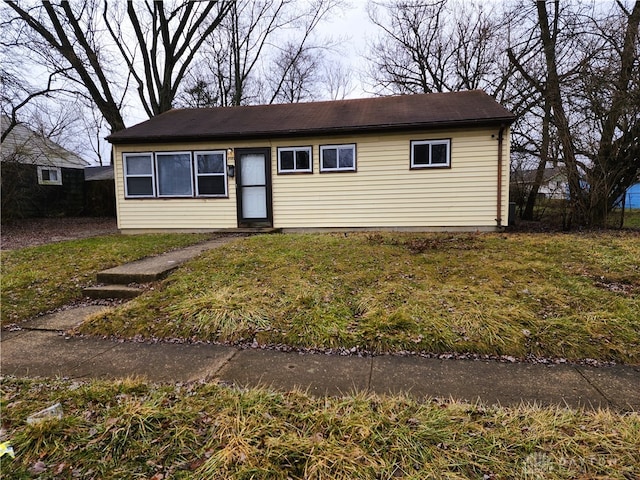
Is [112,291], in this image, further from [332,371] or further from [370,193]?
[370,193]

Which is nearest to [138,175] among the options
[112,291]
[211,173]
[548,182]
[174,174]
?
[174,174]

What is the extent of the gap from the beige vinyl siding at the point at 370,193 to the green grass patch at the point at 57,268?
1.90 meters

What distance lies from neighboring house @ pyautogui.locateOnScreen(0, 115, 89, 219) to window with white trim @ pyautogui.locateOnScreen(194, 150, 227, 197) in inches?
343

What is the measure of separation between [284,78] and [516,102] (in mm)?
15014

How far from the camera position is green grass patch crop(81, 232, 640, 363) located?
3393 millimetres

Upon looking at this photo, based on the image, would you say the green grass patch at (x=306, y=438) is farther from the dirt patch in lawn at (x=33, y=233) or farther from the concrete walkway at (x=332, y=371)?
the dirt patch in lawn at (x=33, y=233)

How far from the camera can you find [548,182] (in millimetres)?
10055

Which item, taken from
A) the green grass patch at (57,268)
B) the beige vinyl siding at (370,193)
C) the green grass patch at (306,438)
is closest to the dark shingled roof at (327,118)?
the beige vinyl siding at (370,193)

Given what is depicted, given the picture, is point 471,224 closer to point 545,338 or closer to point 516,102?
point 545,338

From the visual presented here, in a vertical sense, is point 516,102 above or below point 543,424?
above

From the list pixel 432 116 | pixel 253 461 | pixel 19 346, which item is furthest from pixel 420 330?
pixel 432 116

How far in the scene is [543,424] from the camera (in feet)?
6.79

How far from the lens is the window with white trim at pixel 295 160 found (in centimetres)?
985

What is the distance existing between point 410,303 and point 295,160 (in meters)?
6.78
